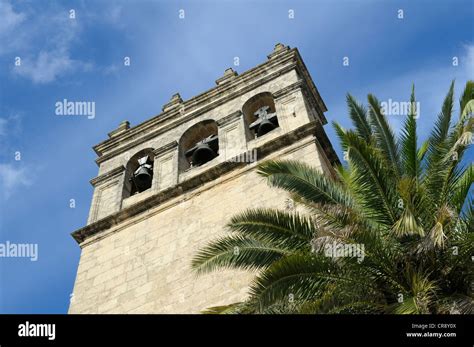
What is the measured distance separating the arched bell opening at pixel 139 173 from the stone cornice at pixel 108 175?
8.0 inches

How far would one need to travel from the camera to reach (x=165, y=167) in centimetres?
1986

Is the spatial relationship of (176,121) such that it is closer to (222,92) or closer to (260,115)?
(222,92)

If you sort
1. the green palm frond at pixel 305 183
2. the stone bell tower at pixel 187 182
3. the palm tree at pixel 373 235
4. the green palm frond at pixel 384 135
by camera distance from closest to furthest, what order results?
the palm tree at pixel 373 235 → the green palm frond at pixel 305 183 → the green palm frond at pixel 384 135 → the stone bell tower at pixel 187 182

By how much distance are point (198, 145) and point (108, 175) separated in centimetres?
296

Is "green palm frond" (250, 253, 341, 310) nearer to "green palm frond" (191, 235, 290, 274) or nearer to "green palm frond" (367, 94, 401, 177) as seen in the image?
"green palm frond" (191, 235, 290, 274)

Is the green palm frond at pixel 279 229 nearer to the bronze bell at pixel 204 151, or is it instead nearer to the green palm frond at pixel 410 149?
the green palm frond at pixel 410 149

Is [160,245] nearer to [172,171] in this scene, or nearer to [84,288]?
[84,288]

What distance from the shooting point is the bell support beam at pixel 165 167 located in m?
19.1

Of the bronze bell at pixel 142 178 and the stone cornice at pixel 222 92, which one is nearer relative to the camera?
the bronze bell at pixel 142 178

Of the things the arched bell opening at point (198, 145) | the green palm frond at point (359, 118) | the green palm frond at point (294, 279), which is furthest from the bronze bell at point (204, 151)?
the green palm frond at point (294, 279)

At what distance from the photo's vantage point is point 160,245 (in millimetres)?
16297

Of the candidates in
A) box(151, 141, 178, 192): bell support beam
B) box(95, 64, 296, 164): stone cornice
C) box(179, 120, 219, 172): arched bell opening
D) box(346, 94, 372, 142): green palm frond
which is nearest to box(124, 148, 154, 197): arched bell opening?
box(151, 141, 178, 192): bell support beam
